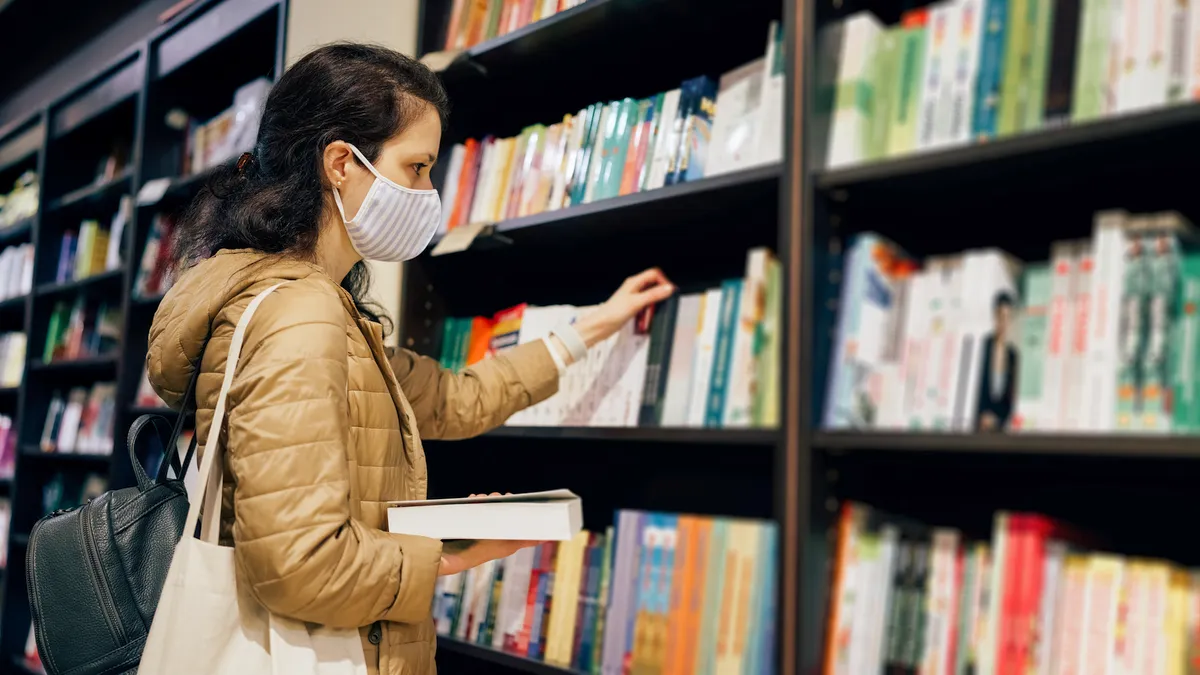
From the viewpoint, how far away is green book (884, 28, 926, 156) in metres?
1.19

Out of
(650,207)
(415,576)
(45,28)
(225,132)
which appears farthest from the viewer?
(45,28)

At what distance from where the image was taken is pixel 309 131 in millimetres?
1376

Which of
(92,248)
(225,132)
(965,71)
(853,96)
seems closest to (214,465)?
(853,96)

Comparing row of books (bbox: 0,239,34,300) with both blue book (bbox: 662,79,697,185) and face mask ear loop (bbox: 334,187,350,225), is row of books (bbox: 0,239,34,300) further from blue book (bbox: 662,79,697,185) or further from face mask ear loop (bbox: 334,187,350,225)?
blue book (bbox: 662,79,697,185)

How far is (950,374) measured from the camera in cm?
112

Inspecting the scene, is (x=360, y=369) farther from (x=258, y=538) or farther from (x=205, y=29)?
(x=205, y=29)

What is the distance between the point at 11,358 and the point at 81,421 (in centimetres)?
86

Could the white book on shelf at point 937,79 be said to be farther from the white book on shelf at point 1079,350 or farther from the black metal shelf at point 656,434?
the black metal shelf at point 656,434

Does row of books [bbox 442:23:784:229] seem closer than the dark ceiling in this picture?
Yes

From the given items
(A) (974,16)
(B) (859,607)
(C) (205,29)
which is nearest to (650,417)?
(B) (859,607)

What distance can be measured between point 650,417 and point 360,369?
1.65 ft

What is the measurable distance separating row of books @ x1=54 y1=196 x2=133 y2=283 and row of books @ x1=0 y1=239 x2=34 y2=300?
17 cm

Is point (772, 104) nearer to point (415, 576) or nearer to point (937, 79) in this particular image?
point (937, 79)

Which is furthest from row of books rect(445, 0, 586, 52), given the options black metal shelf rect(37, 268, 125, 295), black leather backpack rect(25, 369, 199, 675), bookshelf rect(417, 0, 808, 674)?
black metal shelf rect(37, 268, 125, 295)
